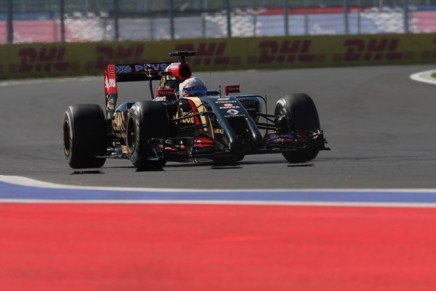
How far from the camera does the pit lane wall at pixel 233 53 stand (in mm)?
34631

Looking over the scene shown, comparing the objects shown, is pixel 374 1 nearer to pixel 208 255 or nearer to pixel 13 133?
pixel 13 133

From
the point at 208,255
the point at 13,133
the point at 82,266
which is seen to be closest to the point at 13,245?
the point at 82,266

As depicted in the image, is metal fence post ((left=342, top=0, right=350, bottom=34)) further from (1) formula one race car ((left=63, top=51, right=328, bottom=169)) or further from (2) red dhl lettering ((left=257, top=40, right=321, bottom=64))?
(1) formula one race car ((left=63, top=51, right=328, bottom=169))

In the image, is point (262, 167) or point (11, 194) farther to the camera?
point (262, 167)

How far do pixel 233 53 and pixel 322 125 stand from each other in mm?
18134

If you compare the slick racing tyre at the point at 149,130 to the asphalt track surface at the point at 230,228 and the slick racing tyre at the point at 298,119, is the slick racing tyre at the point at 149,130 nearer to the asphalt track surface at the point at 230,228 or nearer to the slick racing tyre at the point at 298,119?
the asphalt track surface at the point at 230,228

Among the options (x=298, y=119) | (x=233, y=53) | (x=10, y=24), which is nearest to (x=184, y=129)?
(x=298, y=119)

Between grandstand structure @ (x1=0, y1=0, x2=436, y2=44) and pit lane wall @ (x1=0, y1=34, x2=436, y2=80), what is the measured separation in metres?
0.32

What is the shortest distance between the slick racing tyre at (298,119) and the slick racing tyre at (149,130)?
1.33 m

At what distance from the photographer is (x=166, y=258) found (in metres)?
5.43

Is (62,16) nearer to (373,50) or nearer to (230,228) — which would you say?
(373,50)

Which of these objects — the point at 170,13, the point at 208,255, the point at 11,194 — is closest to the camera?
the point at 208,255

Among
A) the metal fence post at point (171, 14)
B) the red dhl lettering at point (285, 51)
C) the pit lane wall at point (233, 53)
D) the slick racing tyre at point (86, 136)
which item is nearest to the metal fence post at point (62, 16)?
the pit lane wall at point (233, 53)

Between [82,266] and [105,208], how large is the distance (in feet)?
6.27
